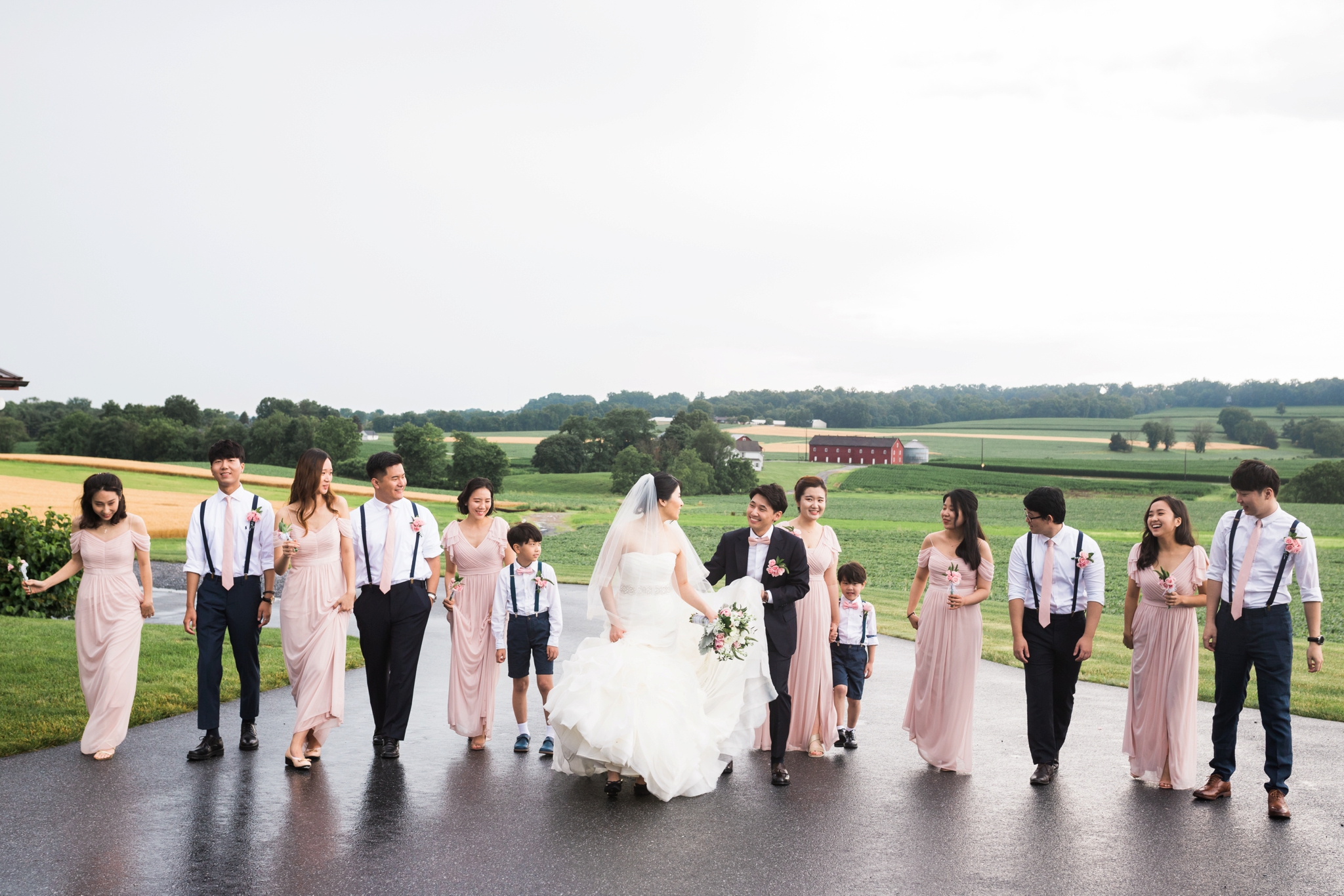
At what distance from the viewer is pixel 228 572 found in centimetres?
786

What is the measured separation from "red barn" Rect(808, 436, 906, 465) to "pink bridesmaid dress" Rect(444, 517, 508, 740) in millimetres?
89521

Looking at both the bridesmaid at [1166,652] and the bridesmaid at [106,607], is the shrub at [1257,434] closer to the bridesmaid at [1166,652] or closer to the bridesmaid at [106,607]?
the bridesmaid at [1166,652]

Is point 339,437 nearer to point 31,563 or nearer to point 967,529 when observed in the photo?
point 31,563

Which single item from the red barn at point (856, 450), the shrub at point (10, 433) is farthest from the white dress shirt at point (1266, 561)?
the red barn at point (856, 450)

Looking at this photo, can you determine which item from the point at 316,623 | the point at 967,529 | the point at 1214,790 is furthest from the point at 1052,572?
the point at 316,623

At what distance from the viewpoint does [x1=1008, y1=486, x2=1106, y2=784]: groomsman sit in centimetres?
756

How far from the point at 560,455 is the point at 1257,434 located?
77.0 metres

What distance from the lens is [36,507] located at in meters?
35.5

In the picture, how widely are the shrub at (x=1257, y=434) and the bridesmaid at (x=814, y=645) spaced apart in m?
110

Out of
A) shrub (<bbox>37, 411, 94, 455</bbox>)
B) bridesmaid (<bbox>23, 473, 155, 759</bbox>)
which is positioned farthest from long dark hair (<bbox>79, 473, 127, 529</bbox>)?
shrub (<bbox>37, 411, 94, 455</bbox>)

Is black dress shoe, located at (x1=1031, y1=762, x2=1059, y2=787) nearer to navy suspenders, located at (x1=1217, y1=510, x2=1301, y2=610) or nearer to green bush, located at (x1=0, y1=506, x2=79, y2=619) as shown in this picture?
navy suspenders, located at (x1=1217, y1=510, x2=1301, y2=610)

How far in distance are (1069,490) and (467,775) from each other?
7854 centimetres

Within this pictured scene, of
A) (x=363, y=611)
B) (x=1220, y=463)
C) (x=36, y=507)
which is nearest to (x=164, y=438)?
(x=36, y=507)

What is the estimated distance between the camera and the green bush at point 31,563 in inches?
581
